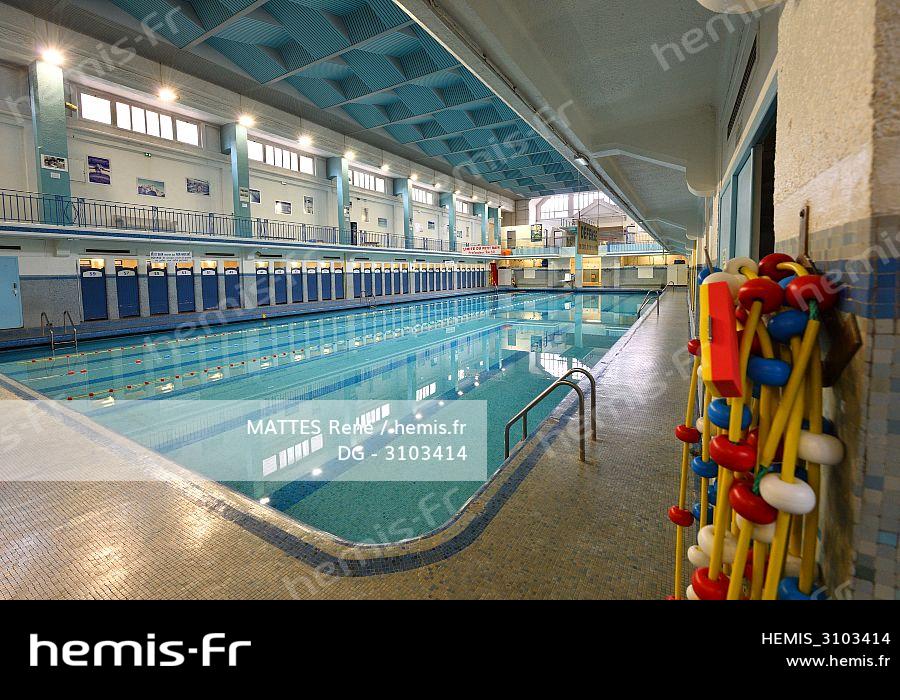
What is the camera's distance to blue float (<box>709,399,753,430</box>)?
3.68 ft

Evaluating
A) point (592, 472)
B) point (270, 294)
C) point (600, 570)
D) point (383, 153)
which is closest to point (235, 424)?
point (592, 472)

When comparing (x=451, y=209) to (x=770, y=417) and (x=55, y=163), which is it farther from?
(x=770, y=417)

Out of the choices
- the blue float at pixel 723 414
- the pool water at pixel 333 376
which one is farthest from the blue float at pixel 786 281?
the pool water at pixel 333 376

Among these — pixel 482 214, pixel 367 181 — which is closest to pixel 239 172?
pixel 367 181

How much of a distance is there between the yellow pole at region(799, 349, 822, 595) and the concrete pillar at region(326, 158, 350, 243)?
22378 millimetres

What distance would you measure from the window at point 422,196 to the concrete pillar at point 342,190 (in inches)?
301

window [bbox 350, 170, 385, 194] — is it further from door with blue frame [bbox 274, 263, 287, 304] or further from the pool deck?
the pool deck

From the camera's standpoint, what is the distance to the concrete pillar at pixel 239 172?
16.9 m

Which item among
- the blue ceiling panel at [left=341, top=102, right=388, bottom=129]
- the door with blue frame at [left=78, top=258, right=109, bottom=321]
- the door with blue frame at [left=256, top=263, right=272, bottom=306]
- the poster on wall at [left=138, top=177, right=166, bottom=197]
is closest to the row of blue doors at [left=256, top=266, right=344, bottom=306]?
the door with blue frame at [left=256, top=263, right=272, bottom=306]

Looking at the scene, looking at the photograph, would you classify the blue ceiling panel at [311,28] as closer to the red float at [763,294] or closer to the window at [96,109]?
the window at [96,109]

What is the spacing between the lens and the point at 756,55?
3053mm

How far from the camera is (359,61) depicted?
14898 millimetres
